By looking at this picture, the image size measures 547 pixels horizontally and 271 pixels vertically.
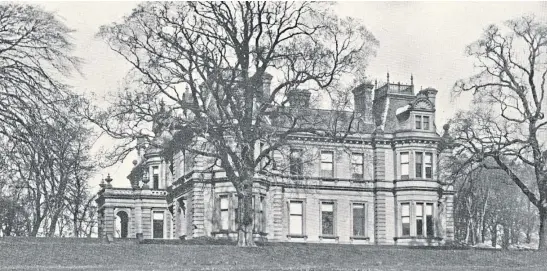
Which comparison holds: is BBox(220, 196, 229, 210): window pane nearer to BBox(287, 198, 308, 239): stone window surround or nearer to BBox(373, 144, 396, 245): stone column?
BBox(287, 198, 308, 239): stone window surround

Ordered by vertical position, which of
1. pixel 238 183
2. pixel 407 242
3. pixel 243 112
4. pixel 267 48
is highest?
pixel 267 48

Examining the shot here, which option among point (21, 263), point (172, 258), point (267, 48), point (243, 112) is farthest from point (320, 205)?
point (21, 263)

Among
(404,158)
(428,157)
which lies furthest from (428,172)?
(404,158)

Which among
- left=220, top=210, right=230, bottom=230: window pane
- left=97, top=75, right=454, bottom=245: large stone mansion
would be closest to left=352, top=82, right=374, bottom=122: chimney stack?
left=97, top=75, right=454, bottom=245: large stone mansion

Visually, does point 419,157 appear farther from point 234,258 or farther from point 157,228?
point 234,258

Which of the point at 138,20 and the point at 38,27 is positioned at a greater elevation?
the point at 138,20

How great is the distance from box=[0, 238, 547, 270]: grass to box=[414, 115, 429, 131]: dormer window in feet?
62.1

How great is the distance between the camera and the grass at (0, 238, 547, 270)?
26.4 m

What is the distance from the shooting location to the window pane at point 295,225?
51.4 meters

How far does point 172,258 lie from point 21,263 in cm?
519

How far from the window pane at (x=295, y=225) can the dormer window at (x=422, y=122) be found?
382 inches

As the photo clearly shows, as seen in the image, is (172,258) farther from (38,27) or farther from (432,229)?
(432,229)

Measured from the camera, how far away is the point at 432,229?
170 ft

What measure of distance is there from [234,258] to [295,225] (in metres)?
21.6
